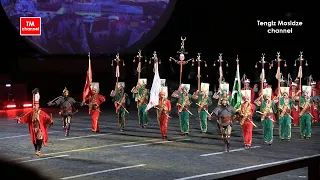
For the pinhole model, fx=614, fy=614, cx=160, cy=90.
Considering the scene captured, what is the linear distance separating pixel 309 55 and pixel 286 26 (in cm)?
188

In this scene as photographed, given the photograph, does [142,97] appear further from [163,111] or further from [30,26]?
[30,26]

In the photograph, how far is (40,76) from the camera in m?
34.8

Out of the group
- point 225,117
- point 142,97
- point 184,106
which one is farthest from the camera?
point 142,97

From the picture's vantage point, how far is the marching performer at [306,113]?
19.4 m

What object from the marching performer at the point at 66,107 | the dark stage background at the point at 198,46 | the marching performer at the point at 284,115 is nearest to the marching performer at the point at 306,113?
the marching performer at the point at 284,115

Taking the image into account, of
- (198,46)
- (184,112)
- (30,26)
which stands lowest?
(184,112)

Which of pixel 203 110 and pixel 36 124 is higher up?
pixel 203 110

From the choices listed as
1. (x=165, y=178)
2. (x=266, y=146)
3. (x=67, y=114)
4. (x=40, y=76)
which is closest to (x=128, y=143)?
(x=67, y=114)

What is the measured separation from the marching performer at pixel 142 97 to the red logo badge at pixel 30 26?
1164 cm

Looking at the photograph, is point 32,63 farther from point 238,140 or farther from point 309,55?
point 238,140

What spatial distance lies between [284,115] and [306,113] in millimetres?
913

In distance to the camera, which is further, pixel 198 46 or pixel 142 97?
pixel 198 46

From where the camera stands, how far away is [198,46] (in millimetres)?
33969

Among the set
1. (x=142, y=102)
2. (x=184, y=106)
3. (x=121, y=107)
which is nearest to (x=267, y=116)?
(x=184, y=106)
